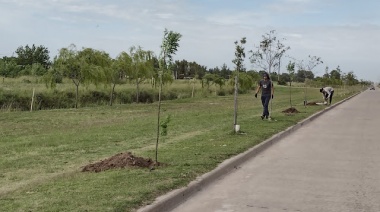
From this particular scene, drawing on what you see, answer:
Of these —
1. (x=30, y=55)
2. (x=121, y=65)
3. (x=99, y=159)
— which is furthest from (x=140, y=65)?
(x=30, y=55)

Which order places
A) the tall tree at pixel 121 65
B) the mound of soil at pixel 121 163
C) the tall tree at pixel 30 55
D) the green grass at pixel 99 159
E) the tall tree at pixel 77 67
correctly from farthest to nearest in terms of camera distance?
the tall tree at pixel 30 55, the tall tree at pixel 121 65, the tall tree at pixel 77 67, the mound of soil at pixel 121 163, the green grass at pixel 99 159

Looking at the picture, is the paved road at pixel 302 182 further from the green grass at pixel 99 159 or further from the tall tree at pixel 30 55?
the tall tree at pixel 30 55

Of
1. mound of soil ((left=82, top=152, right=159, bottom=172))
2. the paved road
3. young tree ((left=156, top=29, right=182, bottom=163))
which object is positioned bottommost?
the paved road

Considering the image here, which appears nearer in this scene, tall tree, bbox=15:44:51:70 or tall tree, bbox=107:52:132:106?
tall tree, bbox=107:52:132:106

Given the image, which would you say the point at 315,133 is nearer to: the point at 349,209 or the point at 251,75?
the point at 349,209

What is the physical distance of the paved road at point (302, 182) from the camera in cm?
603

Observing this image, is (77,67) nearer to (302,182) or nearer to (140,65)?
(140,65)

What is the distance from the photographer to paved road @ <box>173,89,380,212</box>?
603 centimetres

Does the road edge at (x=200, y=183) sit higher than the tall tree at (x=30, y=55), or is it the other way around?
the tall tree at (x=30, y=55)

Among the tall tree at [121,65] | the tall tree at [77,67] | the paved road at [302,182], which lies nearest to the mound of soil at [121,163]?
the paved road at [302,182]

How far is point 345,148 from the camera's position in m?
11.5

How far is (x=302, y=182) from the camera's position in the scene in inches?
295

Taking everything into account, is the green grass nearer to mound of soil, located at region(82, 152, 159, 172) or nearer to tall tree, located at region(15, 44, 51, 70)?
mound of soil, located at region(82, 152, 159, 172)

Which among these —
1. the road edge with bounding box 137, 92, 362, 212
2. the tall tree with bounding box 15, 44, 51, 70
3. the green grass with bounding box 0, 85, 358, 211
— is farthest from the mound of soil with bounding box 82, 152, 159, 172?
the tall tree with bounding box 15, 44, 51, 70
